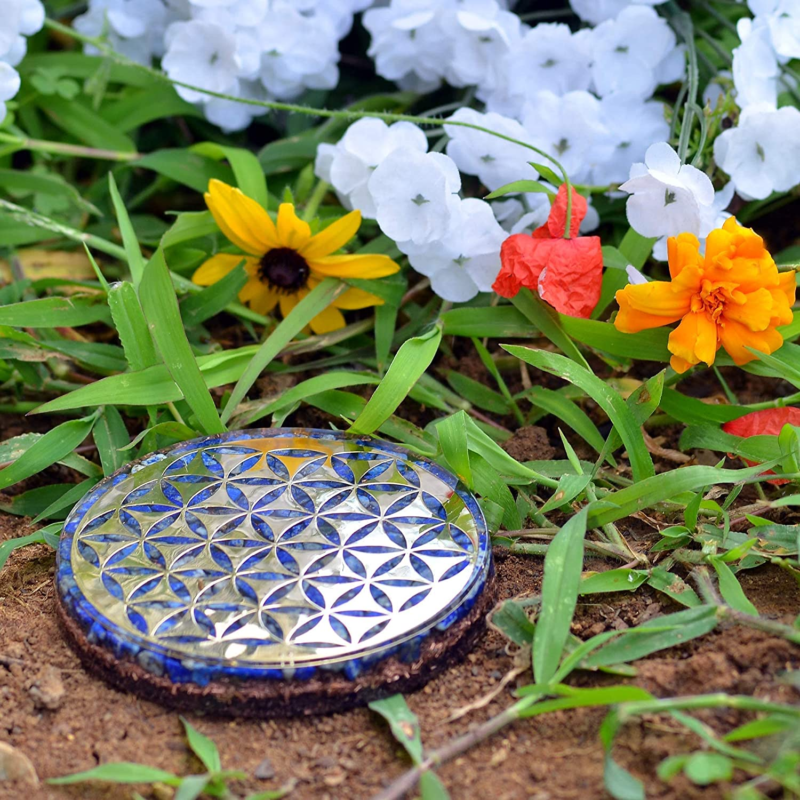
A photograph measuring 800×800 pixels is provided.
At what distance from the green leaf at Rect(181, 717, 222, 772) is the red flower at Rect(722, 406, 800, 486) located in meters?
0.81

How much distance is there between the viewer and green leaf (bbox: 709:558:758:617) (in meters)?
1.00

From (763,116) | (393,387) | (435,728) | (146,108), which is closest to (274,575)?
(435,728)

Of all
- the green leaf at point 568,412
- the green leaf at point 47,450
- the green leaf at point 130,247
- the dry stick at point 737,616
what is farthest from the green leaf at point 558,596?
the green leaf at point 130,247

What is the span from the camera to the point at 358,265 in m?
1.41

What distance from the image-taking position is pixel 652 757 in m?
0.83

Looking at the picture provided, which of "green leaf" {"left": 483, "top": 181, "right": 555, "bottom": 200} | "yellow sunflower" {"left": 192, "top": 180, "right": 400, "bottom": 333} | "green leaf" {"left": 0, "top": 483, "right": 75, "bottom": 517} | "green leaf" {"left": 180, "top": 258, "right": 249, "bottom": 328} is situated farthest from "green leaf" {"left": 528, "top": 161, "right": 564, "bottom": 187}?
"green leaf" {"left": 0, "top": 483, "right": 75, "bottom": 517}

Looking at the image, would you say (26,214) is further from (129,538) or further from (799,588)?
(799,588)

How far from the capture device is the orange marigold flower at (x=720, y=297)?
114 centimetres

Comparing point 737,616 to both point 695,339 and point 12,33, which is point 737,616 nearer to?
point 695,339

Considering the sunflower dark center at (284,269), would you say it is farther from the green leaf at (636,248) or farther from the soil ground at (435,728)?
the soil ground at (435,728)

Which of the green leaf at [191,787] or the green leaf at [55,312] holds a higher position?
the green leaf at [55,312]

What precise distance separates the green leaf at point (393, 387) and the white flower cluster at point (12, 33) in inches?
31.9

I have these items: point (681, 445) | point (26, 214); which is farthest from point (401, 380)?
point (26, 214)

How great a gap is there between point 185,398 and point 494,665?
56 cm
